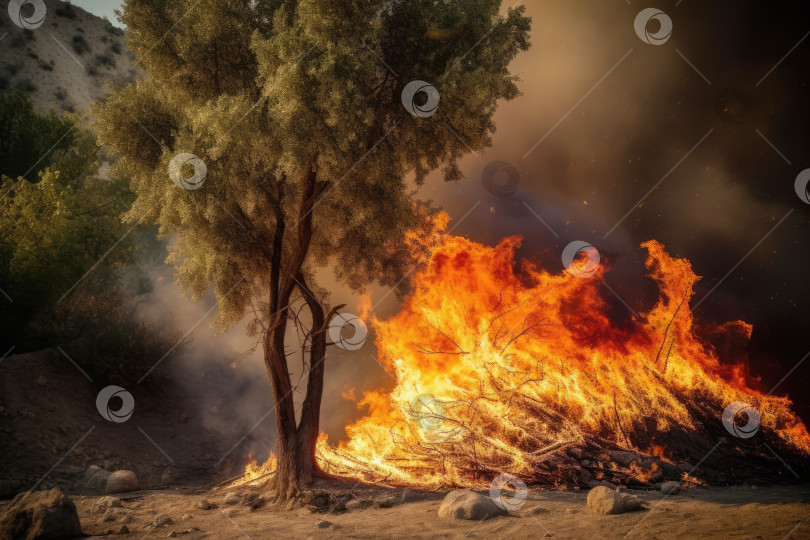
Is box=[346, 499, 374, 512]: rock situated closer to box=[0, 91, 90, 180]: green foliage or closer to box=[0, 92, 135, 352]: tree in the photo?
box=[0, 92, 135, 352]: tree

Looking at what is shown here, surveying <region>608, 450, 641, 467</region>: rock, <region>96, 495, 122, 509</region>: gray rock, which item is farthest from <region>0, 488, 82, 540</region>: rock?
<region>608, 450, 641, 467</region>: rock

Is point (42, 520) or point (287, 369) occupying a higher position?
point (287, 369)

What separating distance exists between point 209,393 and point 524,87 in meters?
18.0

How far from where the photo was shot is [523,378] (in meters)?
12.1

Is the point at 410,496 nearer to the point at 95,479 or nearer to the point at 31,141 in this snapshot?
the point at 95,479

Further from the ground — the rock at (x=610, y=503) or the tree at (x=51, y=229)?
the tree at (x=51, y=229)

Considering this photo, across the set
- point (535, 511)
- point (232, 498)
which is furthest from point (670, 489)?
point (232, 498)

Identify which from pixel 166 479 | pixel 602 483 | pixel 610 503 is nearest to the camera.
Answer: pixel 610 503

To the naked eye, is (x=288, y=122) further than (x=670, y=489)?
Yes

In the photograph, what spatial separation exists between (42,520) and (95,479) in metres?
6.32

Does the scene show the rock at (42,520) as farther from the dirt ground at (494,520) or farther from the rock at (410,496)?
the rock at (410,496)

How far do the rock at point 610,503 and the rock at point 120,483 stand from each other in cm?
1031

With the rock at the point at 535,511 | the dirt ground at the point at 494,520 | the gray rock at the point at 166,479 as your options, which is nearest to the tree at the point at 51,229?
the gray rock at the point at 166,479

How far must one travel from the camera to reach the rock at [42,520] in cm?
590
